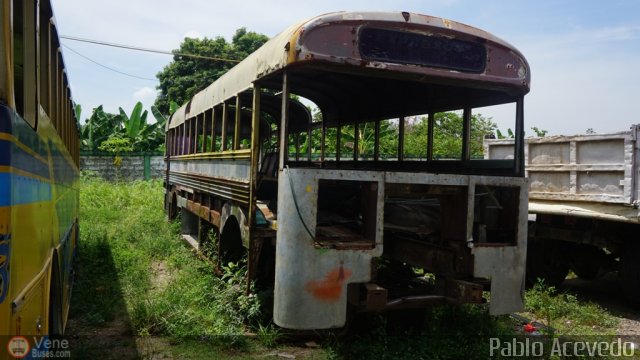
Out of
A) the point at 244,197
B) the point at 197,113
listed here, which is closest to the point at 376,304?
the point at 244,197

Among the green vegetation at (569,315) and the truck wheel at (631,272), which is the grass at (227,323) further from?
the truck wheel at (631,272)

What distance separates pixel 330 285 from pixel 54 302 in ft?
6.38

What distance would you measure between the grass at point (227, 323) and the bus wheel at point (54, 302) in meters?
1.01

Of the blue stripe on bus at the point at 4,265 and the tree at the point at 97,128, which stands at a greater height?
the tree at the point at 97,128

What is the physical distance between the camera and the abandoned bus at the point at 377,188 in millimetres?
4098

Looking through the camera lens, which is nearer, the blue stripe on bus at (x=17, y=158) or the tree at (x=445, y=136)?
the blue stripe on bus at (x=17, y=158)

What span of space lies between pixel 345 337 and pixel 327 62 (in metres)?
2.53

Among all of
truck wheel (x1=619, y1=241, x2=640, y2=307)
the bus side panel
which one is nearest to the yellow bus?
the bus side panel

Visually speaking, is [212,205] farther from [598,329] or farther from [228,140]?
[598,329]

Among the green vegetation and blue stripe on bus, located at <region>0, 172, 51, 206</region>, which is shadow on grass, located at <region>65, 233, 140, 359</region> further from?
the green vegetation

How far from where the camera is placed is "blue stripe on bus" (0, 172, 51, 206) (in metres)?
1.83

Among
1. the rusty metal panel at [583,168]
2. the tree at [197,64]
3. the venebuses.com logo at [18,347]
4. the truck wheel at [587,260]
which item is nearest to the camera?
the venebuses.com logo at [18,347]

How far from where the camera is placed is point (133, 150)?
2364 cm

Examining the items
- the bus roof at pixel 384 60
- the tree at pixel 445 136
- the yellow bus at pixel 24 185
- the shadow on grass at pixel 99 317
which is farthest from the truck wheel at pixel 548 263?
the yellow bus at pixel 24 185
